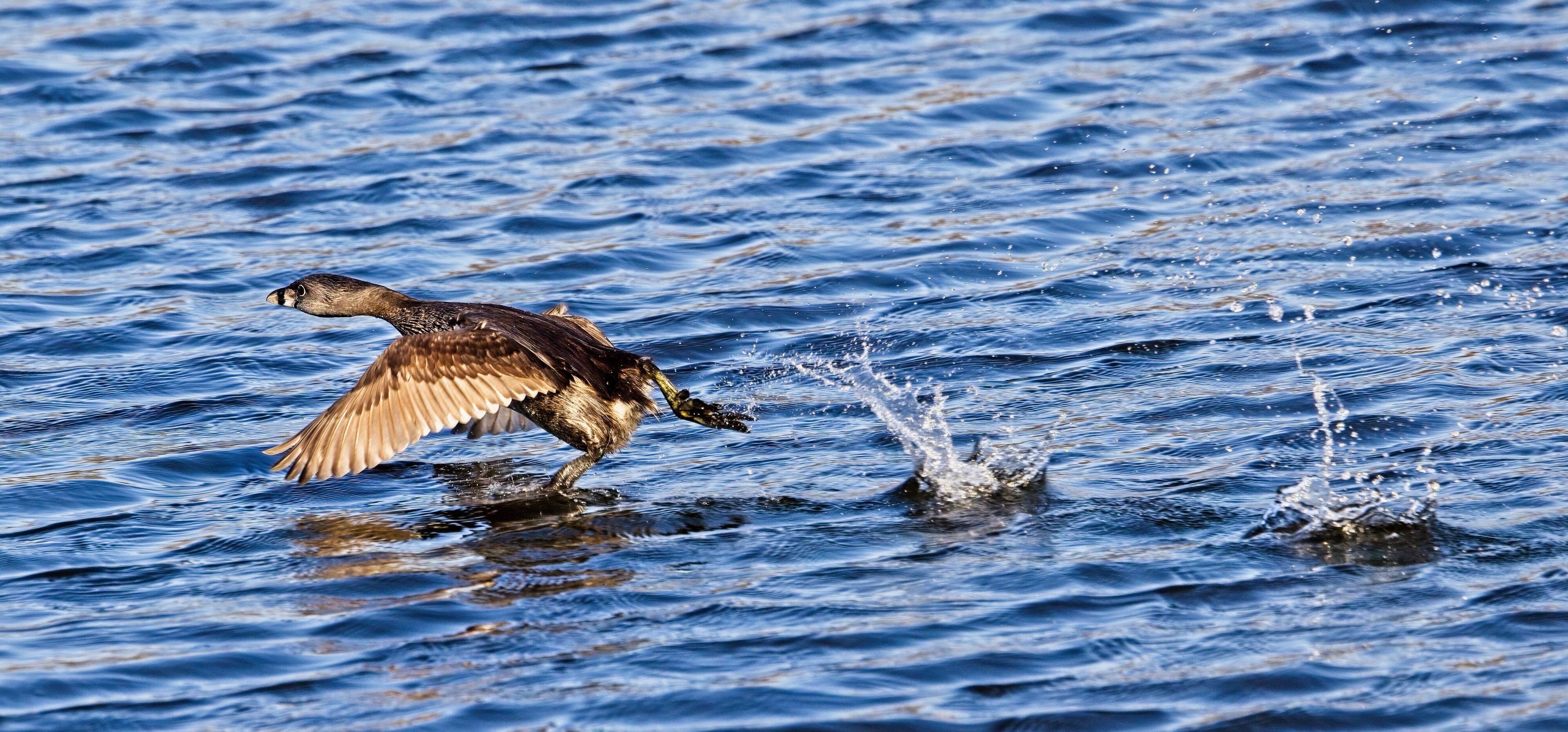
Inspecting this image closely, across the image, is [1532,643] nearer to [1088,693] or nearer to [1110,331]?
[1088,693]

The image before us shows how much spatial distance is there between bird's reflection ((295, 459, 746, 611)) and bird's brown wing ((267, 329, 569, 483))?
8.7 inches

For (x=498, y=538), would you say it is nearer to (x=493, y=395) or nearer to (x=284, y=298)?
(x=493, y=395)

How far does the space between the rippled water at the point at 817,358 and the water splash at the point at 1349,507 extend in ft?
0.08

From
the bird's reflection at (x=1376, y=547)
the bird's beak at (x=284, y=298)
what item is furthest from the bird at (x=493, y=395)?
the bird's reflection at (x=1376, y=547)

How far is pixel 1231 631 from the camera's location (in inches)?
202

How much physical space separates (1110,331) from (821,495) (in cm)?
227

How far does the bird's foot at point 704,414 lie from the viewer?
682 centimetres

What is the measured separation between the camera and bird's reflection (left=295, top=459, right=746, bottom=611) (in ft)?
18.9

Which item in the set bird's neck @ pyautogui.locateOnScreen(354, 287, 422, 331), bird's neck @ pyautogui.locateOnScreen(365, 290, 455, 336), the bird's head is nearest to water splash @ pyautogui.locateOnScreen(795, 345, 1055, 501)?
bird's neck @ pyautogui.locateOnScreen(365, 290, 455, 336)

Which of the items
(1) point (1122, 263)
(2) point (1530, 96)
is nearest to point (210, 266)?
(1) point (1122, 263)

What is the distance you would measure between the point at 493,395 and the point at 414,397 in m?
0.27

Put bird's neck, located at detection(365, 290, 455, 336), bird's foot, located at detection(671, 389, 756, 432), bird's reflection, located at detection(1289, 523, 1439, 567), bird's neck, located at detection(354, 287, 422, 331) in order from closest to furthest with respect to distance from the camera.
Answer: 1. bird's reflection, located at detection(1289, 523, 1439, 567)
2. bird's foot, located at detection(671, 389, 756, 432)
3. bird's neck, located at detection(365, 290, 455, 336)
4. bird's neck, located at detection(354, 287, 422, 331)

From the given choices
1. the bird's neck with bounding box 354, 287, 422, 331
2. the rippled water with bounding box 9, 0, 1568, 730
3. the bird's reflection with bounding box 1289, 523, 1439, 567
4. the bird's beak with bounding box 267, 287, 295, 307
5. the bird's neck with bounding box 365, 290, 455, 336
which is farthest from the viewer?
the bird's beak with bounding box 267, 287, 295, 307

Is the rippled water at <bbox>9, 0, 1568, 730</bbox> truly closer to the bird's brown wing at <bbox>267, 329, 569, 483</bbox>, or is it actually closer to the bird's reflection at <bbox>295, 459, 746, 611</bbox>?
the bird's reflection at <bbox>295, 459, 746, 611</bbox>
